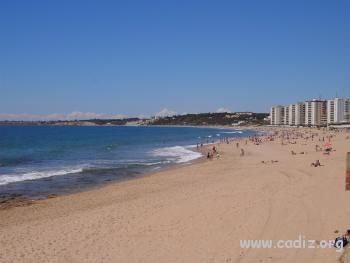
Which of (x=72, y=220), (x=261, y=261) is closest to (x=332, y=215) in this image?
(x=261, y=261)

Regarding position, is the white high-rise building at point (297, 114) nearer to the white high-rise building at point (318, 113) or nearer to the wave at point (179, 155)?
the white high-rise building at point (318, 113)

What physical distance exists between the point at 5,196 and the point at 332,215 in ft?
48.2

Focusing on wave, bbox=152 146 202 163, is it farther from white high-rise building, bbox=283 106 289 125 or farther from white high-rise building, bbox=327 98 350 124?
white high-rise building, bbox=283 106 289 125

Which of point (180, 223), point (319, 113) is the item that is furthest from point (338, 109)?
point (180, 223)

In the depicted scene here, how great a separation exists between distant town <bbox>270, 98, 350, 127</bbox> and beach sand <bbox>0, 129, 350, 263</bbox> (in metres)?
116

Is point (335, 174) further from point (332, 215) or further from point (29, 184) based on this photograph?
point (29, 184)

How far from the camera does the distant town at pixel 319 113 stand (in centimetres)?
14588

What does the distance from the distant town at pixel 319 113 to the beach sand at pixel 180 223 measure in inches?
4557

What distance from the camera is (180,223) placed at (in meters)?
13.1

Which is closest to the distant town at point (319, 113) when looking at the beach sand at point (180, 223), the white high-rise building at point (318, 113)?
the white high-rise building at point (318, 113)

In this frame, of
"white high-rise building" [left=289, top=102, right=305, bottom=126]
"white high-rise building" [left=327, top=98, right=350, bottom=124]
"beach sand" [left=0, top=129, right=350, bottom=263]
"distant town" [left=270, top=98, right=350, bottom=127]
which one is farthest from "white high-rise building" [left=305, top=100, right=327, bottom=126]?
"beach sand" [left=0, top=129, right=350, bottom=263]

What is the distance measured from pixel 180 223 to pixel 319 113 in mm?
156591

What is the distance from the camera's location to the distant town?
146m

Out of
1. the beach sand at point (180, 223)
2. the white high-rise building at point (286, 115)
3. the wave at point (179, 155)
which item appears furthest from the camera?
the white high-rise building at point (286, 115)
